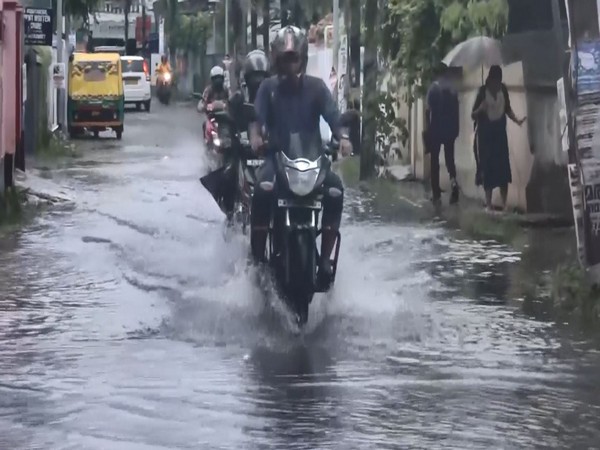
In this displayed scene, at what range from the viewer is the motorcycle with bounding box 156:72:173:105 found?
76062 mm

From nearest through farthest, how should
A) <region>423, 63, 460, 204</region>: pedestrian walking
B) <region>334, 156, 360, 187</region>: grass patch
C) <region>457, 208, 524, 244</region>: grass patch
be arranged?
<region>457, 208, 524, 244</region>: grass patch → <region>423, 63, 460, 204</region>: pedestrian walking → <region>334, 156, 360, 187</region>: grass patch

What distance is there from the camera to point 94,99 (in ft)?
141

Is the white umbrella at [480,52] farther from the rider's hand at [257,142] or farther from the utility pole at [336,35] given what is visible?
the utility pole at [336,35]

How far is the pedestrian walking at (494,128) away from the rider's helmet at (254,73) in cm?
444

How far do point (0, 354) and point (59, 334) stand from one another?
81cm

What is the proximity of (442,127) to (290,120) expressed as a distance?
34.7ft

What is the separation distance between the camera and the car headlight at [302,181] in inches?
402

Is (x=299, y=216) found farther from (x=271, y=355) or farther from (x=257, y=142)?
(x=271, y=355)

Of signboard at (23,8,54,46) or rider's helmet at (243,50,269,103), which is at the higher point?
signboard at (23,8,54,46)

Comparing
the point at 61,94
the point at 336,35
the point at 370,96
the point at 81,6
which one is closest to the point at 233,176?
the point at 370,96

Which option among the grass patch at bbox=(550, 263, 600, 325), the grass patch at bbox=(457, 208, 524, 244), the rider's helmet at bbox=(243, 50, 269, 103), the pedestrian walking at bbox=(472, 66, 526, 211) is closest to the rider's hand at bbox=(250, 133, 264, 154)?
the grass patch at bbox=(550, 263, 600, 325)

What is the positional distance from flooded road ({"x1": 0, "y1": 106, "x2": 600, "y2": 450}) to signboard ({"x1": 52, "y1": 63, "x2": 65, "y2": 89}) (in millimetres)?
23469

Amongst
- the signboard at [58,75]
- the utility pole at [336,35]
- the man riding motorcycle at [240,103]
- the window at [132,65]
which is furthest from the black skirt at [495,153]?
the window at [132,65]

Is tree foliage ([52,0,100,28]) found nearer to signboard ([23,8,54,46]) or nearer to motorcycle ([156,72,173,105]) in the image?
signboard ([23,8,54,46])
